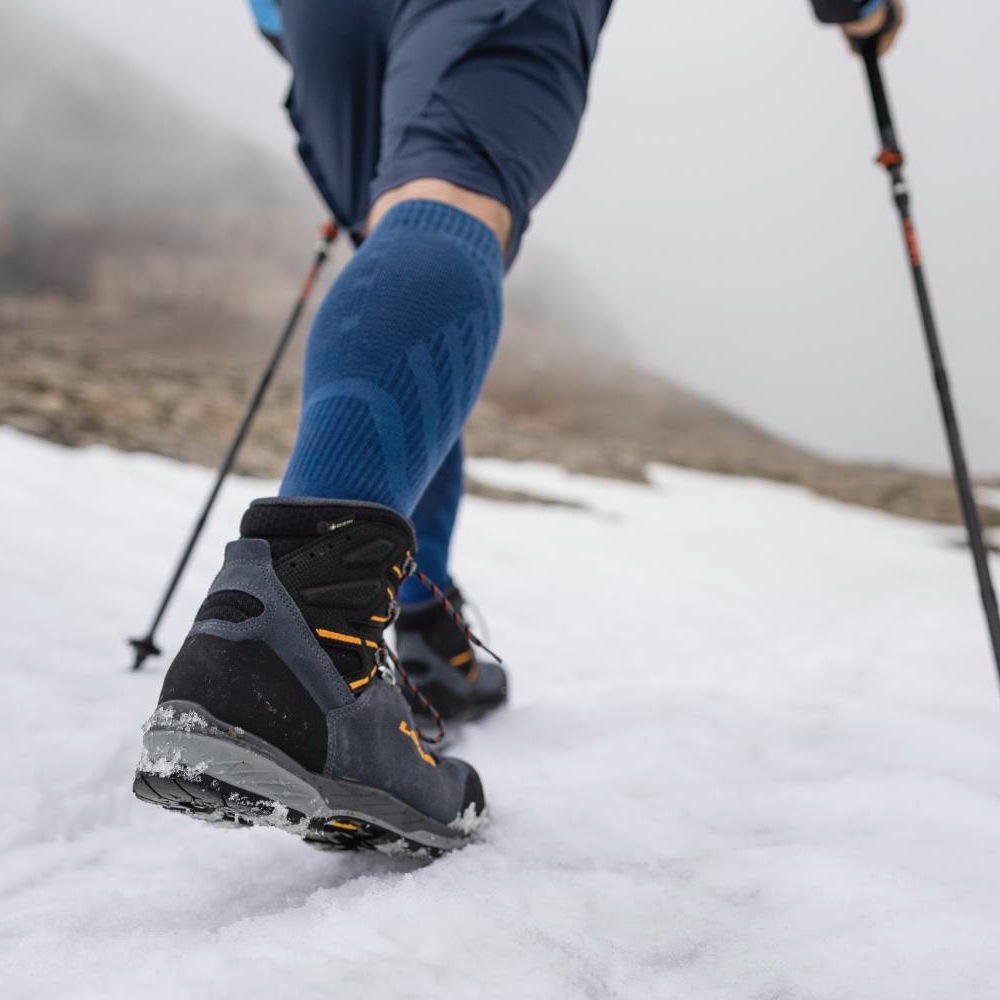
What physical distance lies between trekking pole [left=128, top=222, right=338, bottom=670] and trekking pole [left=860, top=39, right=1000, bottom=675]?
128cm

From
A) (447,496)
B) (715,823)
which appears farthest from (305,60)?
(715,823)

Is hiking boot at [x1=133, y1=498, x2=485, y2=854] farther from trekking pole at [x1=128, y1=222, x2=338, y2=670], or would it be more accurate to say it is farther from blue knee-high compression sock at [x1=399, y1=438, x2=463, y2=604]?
trekking pole at [x1=128, y1=222, x2=338, y2=670]

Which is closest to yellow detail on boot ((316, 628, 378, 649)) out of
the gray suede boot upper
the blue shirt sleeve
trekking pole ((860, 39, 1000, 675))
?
the gray suede boot upper

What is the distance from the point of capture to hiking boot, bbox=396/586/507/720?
1.49 metres

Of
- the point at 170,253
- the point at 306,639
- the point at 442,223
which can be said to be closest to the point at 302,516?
the point at 306,639

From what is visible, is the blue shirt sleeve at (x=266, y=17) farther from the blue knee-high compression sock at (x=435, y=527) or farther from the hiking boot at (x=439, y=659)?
the hiking boot at (x=439, y=659)

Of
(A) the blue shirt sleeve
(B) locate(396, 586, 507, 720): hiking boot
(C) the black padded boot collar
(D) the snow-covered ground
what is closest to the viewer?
(D) the snow-covered ground

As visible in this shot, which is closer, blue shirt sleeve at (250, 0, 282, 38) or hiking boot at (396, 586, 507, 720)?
hiking boot at (396, 586, 507, 720)

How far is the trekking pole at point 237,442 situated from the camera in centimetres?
151

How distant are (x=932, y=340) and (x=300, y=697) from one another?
1438 millimetres

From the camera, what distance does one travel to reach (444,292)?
0.89 meters

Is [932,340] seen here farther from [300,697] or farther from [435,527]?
[300,697]

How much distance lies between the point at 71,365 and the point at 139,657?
12.1 metres

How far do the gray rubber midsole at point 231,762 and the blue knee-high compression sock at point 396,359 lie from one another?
0.26 metres
